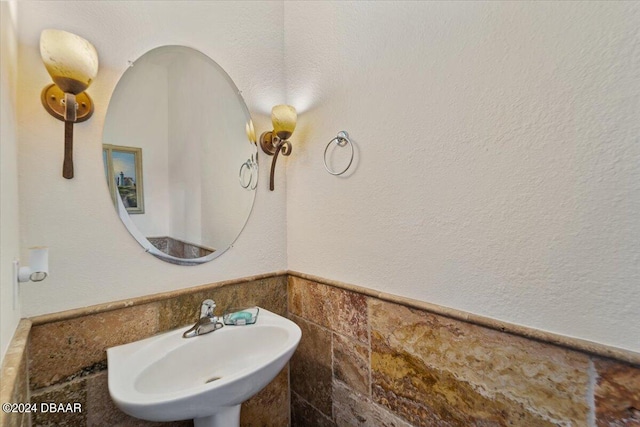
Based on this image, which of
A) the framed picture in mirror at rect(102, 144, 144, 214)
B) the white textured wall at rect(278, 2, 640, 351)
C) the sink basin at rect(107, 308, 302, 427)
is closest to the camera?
the white textured wall at rect(278, 2, 640, 351)

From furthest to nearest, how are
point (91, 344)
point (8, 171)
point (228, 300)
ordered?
point (228, 300)
point (91, 344)
point (8, 171)

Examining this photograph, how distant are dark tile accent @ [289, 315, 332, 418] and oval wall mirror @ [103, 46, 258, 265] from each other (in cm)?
56

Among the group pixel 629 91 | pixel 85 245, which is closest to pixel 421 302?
pixel 629 91

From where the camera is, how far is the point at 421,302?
35.2 inches

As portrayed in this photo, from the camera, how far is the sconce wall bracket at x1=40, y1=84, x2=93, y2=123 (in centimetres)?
83

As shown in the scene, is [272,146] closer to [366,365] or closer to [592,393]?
[366,365]

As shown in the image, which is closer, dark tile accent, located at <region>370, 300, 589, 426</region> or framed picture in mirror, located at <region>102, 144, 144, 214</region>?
dark tile accent, located at <region>370, 300, 589, 426</region>

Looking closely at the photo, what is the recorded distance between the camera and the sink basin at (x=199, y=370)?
2.32 ft

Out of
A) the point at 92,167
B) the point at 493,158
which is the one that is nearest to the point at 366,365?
the point at 493,158

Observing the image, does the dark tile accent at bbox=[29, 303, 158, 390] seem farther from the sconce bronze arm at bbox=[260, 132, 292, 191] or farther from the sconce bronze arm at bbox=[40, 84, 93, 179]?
the sconce bronze arm at bbox=[260, 132, 292, 191]

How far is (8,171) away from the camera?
2.24 feet

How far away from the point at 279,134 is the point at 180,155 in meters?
0.43

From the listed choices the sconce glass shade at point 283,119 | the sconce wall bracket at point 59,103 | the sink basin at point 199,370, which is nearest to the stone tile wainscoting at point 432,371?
the sink basin at point 199,370

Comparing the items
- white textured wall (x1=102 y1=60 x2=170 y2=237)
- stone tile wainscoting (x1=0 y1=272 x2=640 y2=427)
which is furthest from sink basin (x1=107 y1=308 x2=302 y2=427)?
→ white textured wall (x1=102 y1=60 x2=170 y2=237)
